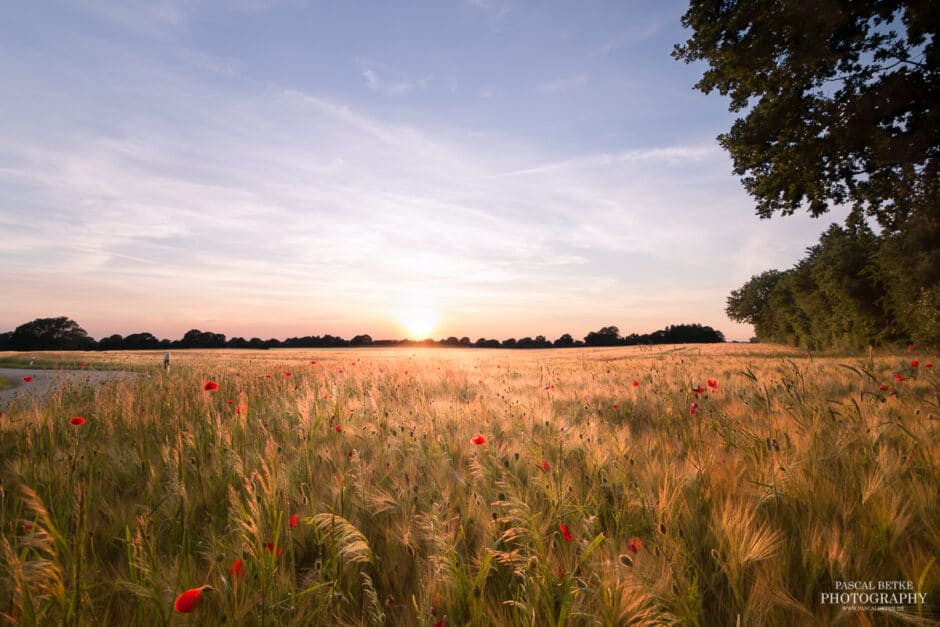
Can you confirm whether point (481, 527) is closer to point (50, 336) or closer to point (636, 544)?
point (636, 544)

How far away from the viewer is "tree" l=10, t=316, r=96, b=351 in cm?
7062

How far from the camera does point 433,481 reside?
8.07 feet

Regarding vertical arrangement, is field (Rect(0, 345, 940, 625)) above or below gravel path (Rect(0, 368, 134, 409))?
below

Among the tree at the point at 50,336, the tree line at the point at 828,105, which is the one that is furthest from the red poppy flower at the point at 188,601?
the tree at the point at 50,336

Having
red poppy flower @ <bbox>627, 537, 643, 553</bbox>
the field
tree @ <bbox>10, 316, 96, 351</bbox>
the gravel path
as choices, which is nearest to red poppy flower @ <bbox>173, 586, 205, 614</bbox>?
the field

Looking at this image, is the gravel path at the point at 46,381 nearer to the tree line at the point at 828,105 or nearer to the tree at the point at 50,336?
the tree line at the point at 828,105

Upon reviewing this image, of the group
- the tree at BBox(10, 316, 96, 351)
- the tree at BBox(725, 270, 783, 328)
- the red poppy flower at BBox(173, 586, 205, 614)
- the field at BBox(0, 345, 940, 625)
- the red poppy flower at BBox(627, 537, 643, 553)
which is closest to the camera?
the red poppy flower at BBox(173, 586, 205, 614)

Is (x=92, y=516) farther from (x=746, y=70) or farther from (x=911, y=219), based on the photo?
(x=911, y=219)

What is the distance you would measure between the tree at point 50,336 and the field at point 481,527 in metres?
95.6

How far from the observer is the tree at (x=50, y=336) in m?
70.6

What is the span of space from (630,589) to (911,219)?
16.9 m

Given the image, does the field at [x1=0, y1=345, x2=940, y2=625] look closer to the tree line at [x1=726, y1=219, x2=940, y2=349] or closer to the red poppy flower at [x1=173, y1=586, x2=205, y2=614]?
the red poppy flower at [x1=173, y1=586, x2=205, y2=614]

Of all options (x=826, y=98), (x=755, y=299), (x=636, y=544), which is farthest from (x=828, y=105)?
(x=755, y=299)

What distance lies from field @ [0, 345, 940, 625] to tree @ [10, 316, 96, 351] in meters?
95.6
